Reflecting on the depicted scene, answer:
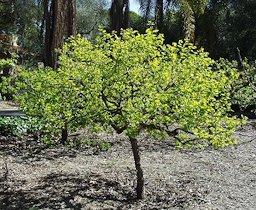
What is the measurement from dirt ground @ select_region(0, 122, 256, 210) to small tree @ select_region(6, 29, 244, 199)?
1073 mm

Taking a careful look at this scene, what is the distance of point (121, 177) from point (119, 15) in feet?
27.9

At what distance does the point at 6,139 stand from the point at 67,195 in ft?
15.4

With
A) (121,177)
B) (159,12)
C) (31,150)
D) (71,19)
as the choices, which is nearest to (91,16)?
(159,12)

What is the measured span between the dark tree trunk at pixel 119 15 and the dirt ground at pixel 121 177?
5915mm

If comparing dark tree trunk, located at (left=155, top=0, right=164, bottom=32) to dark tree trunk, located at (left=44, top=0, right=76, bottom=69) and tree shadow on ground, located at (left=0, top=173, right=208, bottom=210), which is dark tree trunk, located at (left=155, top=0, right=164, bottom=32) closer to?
dark tree trunk, located at (left=44, top=0, right=76, bottom=69)

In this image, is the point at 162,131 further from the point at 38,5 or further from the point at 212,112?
the point at 38,5

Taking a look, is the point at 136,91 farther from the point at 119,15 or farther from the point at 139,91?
the point at 119,15

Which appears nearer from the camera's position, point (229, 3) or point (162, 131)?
point (162, 131)

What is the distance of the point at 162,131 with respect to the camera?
538cm

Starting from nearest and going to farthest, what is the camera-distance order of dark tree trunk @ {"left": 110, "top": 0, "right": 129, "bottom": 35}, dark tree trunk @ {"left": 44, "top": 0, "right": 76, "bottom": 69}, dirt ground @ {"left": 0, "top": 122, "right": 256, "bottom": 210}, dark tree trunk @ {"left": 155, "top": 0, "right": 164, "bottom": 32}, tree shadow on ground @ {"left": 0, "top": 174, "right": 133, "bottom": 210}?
tree shadow on ground @ {"left": 0, "top": 174, "right": 133, "bottom": 210}, dirt ground @ {"left": 0, "top": 122, "right": 256, "bottom": 210}, dark tree trunk @ {"left": 44, "top": 0, "right": 76, "bottom": 69}, dark tree trunk @ {"left": 110, "top": 0, "right": 129, "bottom": 35}, dark tree trunk @ {"left": 155, "top": 0, "right": 164, "bottom": 32}

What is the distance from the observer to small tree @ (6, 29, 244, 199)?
500 cm

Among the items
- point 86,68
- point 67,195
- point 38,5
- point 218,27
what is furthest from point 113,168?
point 38,5

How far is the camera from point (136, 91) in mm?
5219

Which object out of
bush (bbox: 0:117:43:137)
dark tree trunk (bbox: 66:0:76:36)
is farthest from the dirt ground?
dark tree trunk (bbox: 66:0:76:36)
